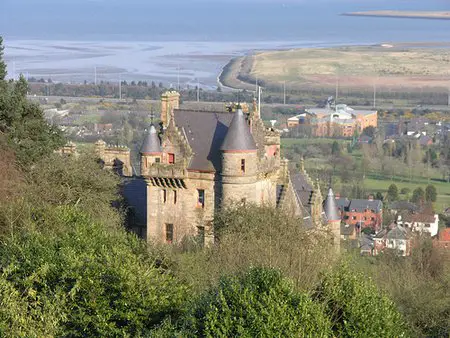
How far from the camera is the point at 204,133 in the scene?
→ 32281mm

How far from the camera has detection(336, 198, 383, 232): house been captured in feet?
215

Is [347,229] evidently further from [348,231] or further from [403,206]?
[403,206]

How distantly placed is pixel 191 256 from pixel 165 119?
25.8 feet

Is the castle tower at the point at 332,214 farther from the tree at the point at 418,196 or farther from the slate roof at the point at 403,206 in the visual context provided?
the tree at the point at 418,196

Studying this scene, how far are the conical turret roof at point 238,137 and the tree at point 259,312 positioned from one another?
11910 mm

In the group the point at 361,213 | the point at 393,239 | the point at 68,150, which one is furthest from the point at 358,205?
the point at 68,150

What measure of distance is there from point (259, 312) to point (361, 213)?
48.9 m

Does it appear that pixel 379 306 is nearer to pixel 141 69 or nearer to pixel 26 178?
pixel 26 178

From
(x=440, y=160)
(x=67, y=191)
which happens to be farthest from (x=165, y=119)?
(x=440, y=160)

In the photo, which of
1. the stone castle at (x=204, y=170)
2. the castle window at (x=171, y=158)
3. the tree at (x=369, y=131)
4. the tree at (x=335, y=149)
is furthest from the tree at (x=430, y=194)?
the castle window at (x=171, y=158)

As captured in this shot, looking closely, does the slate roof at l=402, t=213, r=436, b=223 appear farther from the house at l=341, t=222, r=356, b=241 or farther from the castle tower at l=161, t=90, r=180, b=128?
the castle tower at l=161, t=90, r=180, b=128

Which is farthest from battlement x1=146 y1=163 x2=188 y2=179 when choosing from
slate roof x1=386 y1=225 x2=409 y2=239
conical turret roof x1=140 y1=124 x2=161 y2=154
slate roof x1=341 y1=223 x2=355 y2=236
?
slate roof x1=341 y1=223 x2=355 y2=236

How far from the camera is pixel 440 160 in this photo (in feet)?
298

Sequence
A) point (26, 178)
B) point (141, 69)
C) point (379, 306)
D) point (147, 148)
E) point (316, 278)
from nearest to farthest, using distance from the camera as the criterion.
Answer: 1. point (379, 306)
2. point (316, 278)
3. point (26, 178)
4. point (147, 148)
5. point (141, 69)
